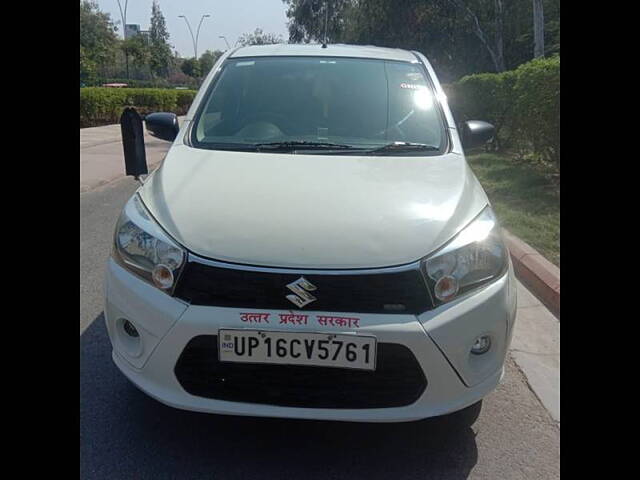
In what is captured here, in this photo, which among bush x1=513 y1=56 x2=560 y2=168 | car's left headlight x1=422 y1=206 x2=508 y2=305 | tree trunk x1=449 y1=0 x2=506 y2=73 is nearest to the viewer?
car's left headlight x1=422 y1=206 x2=508 y2=305

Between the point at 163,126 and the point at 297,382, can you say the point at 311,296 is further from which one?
the point at 163,126

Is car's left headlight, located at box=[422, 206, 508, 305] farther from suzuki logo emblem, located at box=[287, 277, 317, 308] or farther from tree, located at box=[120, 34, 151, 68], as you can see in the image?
tree, located at box=[120, 34, 151, 68]

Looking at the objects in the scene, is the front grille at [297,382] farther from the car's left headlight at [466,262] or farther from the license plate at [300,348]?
the car's left headlight at [466,262]

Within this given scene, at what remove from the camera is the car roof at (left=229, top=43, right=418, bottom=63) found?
13.6ft

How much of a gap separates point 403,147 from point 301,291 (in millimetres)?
1397

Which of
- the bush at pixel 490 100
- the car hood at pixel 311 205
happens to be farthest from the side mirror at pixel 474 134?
the bush at pixel 490 100

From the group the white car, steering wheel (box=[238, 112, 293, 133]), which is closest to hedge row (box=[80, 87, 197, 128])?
steering wheel (box=[238, 112, 293, 133])

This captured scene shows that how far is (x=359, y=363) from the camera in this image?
2.30 meters

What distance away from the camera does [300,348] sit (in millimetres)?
2299

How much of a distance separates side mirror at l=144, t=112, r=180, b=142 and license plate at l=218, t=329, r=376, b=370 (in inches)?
80.3

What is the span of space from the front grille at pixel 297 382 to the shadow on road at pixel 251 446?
35cm

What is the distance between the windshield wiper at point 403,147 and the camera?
3.36 meters

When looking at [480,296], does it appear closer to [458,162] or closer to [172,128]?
[458,162]
